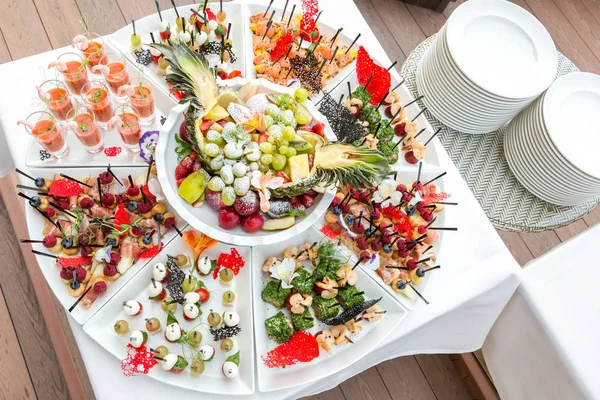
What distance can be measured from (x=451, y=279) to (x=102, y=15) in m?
2.64

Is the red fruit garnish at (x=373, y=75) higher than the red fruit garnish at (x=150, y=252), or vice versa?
the red fruit garnish at (x=373, y=75)

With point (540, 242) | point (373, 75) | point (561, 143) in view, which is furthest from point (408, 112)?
point (540, 242)

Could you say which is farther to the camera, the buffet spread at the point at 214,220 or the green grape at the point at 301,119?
the green grape at the point at 301,119

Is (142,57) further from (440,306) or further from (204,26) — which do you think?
(440,306)

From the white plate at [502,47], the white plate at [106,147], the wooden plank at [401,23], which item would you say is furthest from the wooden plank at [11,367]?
the wooden plank at [401,23]

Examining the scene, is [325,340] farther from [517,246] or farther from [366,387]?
[517,246]

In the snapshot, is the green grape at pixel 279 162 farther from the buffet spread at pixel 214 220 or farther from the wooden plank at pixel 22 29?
the wooden plank at pixel 22 29

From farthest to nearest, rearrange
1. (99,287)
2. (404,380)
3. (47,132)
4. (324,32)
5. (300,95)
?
1. (404,380)
2. (324,32)
3. (300,95)
4. (47,132)
5. (99,287)

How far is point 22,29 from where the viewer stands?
276 centimetres

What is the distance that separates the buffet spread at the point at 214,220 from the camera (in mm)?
1363

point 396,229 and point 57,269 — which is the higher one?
point 57,269

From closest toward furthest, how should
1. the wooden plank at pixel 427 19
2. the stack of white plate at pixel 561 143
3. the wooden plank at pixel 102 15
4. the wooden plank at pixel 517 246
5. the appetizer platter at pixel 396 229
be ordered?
the appetizer platter at pixel 396 229, the stack of white plate at pixel 561 143, the wooden plank at pixel 517 246, the wooden plank at pixel 102 15, the wooden plank at pixel 427 19

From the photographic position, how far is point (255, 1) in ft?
6.40

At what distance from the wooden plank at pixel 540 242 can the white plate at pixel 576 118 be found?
3.73ft
